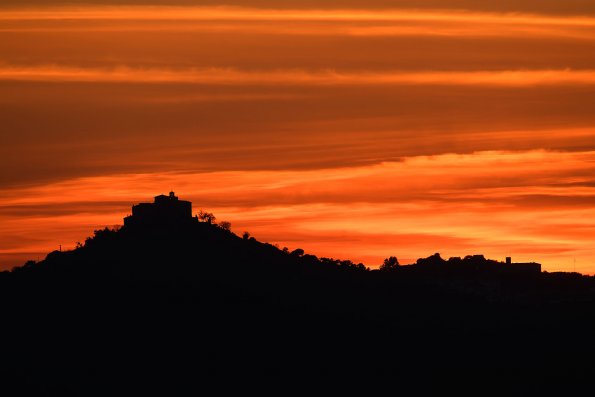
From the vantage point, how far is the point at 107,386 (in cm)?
18550

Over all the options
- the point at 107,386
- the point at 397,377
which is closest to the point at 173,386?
the point at 107,386

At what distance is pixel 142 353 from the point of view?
632 feet

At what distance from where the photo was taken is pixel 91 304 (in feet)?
643

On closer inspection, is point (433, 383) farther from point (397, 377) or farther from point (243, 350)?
point (243, 350)

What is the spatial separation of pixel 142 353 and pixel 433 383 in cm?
2830

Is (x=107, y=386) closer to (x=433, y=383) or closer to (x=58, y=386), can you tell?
(x=58, y=386)

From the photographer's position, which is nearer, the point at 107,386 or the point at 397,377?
the point at 107,386

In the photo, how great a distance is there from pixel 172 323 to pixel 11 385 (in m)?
19.7

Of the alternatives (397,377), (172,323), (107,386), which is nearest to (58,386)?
(107,386)

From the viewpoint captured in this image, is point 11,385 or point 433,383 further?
point 433,383

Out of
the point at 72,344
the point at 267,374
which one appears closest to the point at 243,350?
the point at 267,374

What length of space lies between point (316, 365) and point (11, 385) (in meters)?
30.9

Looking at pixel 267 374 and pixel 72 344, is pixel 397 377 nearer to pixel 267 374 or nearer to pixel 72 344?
pixel 267 374

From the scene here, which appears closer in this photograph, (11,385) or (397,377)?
(11,385)
